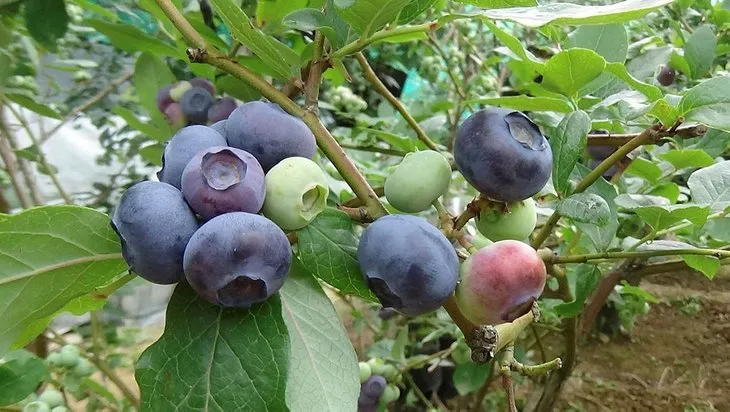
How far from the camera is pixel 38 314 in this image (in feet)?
1.43

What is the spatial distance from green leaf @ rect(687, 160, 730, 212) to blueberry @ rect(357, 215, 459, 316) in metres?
0.31

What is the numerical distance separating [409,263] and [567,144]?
19cm

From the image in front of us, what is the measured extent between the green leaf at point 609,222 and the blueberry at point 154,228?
0.36 metres

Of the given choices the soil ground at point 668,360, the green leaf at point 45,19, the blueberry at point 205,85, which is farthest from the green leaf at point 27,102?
the soil ground at point 668,360

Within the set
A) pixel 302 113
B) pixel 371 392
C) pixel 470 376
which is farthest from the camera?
pixel 470 376

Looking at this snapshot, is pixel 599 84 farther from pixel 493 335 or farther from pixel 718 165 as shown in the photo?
pixel 493 335

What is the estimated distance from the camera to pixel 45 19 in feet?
2.96

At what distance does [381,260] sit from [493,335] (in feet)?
0.29

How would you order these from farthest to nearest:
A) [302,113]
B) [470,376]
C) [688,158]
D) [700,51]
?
[470,376] → [700,51] → [688,158] → [302,113]

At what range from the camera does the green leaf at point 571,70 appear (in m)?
0.49

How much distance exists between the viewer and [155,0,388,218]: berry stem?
450 millimetres

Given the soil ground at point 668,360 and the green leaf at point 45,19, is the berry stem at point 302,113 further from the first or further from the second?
the soil ground at point 668,360

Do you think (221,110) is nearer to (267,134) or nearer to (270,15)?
(270,15)

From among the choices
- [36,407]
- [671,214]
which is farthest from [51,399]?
[671,214]
